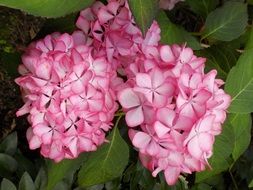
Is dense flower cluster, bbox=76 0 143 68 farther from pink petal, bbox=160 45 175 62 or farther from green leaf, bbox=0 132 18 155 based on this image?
green leaf, bbox=0 132 18 155

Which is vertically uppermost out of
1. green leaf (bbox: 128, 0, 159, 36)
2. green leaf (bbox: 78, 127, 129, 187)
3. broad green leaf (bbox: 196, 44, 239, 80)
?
green leaf (bbox: 128, 0, 159, 36)

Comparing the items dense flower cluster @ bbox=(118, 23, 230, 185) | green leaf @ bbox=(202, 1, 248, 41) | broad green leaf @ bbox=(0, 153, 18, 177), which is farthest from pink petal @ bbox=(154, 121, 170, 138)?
broad green leaf @ bbox=(0, 153, 18, 177)

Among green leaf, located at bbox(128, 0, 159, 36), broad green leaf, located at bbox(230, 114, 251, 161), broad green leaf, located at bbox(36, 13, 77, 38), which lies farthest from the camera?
broad green leaf, located at bbox(230, 114, 251, 161)

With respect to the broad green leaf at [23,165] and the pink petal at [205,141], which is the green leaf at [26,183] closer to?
the broad green leaf at [23,165]

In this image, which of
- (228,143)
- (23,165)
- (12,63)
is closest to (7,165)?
(23,165)

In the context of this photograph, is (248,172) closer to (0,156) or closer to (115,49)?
(0,156)

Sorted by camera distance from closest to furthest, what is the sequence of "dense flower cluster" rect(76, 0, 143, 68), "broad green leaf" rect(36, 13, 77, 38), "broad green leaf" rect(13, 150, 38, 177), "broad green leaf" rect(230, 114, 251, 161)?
"dense flower cluster" rect(76, 0, 143, 68), "broad green leaf" rect(36, 13, 77, 38), "broad green leaf" rect(230, 114, 251, 161), "broad green leaf" rect(13, 150, 38, 177)

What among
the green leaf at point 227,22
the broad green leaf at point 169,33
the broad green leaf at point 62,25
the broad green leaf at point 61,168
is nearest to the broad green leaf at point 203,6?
the green leaf at point 227,22

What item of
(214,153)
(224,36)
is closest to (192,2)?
(224,36)
